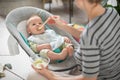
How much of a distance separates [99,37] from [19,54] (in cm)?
127

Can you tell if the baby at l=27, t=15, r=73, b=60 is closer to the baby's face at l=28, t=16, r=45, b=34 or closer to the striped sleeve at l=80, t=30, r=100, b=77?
the baby's face at l=28, t=16, r=45, b=34

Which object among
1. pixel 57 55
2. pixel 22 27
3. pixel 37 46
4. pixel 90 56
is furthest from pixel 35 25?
pixel 90 56

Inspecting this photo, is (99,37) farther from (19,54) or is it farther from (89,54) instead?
(19,54)

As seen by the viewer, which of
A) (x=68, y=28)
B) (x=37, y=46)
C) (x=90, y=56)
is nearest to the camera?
(x=90, y=56)

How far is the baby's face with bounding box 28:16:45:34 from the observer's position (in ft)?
7.34

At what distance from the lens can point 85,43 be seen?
1.24 metres

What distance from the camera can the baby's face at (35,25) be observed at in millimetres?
2236

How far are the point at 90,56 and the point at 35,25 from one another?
3.63 feet

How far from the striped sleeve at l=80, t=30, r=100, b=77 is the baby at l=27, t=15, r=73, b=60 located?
720 mm

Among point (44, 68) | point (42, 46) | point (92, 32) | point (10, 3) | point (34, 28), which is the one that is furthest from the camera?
point (10, 3)

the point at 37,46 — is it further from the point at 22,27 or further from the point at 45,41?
the point at 22,27

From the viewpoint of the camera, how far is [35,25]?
2.25 m

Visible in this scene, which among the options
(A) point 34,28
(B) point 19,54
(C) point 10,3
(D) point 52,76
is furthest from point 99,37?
(C) point 10,3

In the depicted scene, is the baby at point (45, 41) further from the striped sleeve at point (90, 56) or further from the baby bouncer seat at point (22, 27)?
the striped sleeve at point (90, 56)
